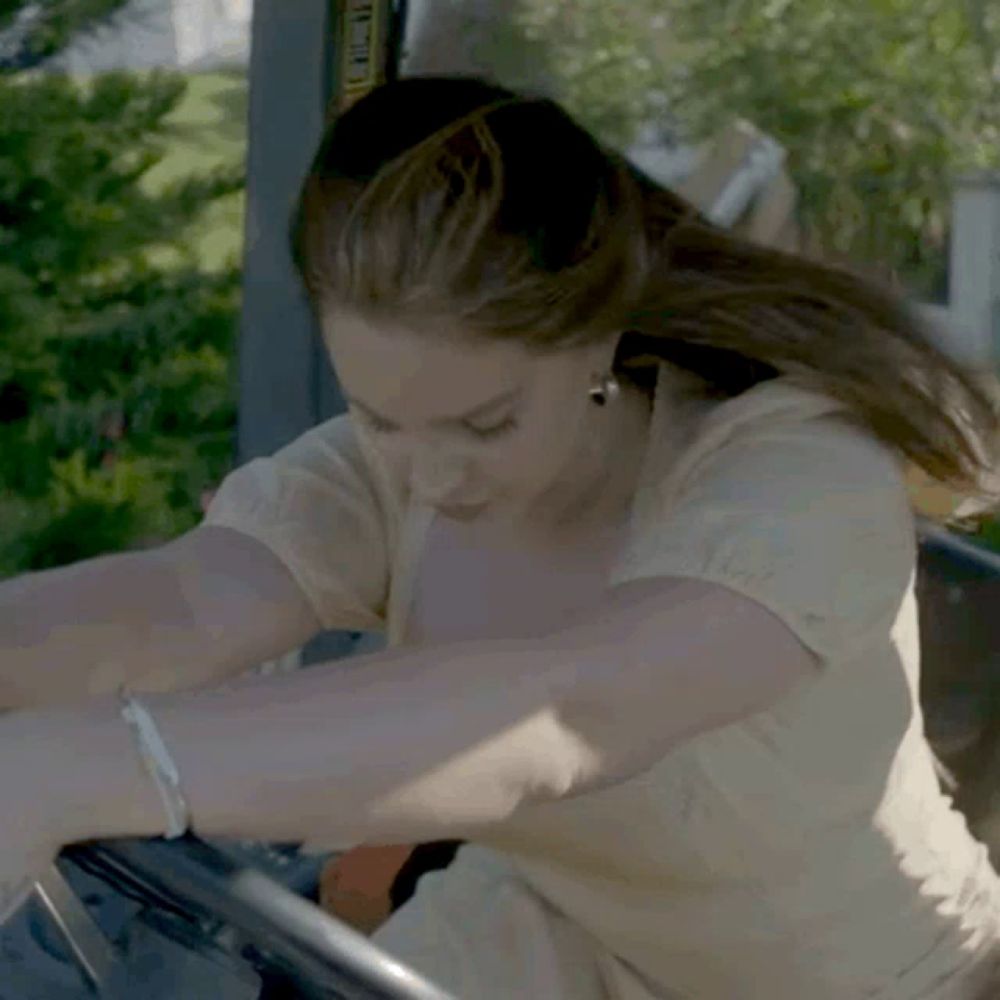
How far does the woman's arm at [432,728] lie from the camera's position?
4.26 ft

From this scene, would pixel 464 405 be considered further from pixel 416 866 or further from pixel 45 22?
pixel 45 22

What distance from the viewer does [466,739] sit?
1.36m

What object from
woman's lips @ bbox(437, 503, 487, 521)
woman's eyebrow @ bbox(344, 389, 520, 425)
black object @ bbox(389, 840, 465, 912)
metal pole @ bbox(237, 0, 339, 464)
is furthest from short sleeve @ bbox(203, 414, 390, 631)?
metal pole @ bbox(237, 0, 339, 464)

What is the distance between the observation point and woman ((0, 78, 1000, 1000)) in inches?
53.7

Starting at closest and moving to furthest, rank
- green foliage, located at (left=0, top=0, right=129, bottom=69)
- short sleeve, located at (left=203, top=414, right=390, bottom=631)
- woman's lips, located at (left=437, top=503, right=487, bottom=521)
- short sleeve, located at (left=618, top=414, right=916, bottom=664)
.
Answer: short sleeve, located at (left=618, top=414, right=916, bottom=664) < woman's lips, located at (left=437, top=503, right=487, bottom=521) < short sleeve, located at (left=203, top=414, right=390, bottom=631) < green foliage, located at (left=0, top=0, right=129, bottom=69)

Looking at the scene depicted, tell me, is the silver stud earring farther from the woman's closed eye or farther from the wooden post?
the wooden post

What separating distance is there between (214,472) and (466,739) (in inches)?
192

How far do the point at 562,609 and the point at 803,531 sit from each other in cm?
34

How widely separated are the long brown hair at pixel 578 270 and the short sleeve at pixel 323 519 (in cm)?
26

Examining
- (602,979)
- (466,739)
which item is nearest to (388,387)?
(466,739)

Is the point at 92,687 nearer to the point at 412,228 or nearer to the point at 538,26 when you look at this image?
the point at 412,228

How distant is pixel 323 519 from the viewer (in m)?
1.93

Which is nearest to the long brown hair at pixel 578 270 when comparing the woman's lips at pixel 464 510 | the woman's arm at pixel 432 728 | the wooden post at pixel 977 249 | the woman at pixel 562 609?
the woman at pixel 562 609

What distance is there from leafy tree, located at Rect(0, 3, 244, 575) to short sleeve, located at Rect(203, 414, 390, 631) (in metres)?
A: 4.00
